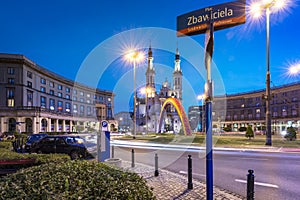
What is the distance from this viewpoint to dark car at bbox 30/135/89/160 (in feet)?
46.3

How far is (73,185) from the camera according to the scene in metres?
2.90

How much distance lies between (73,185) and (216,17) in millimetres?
4318

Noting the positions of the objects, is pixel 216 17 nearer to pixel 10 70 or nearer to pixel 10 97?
pixel 10 97

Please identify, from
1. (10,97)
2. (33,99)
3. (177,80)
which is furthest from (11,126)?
(177,80)

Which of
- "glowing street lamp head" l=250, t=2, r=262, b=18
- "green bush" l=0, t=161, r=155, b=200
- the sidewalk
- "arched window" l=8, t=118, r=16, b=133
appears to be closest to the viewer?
"green bush" l=0, t=161, r=155, b=200

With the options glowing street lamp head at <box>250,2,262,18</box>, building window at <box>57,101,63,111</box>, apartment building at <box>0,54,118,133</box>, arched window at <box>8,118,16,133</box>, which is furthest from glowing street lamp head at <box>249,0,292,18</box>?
building window at <box>57,101,63,111</box>

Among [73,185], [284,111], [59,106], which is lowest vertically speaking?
[73,185]

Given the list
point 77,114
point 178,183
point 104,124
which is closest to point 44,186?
point 178,183

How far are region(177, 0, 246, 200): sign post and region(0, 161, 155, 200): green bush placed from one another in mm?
1639

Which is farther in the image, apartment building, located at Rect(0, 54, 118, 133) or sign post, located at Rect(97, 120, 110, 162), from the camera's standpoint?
apartment building, located at Rect(0, 54, 118, 133)

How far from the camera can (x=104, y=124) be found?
1043 cm

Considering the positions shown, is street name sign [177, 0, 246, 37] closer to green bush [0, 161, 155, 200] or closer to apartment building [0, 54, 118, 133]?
green bush [0, 161, 155, 200]

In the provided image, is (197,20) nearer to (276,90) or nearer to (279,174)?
(279,174)

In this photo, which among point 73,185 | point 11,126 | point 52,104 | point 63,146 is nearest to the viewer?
point 73,185
